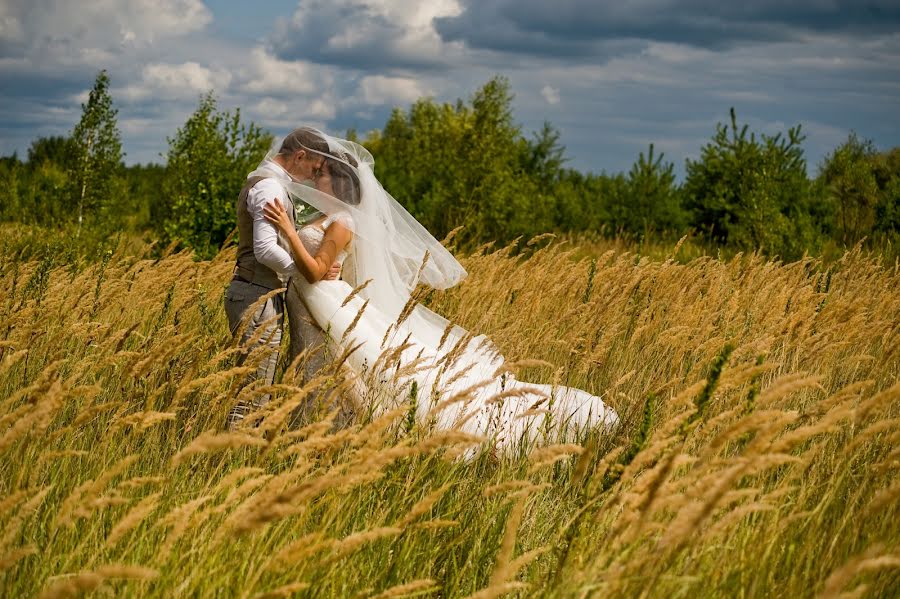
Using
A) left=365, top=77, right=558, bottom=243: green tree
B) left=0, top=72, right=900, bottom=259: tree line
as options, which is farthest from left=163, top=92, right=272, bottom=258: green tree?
left=365, top=77, right=558, bottom=243: green tree

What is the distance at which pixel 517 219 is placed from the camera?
14.4 meters

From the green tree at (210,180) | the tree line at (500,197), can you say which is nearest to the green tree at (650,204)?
the tree line at (500,197)

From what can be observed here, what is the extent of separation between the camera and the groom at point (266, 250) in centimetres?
455

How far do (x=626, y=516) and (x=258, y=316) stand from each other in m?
2.95

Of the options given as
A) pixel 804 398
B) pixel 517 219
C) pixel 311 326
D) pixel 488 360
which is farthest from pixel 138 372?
pixel 517 219

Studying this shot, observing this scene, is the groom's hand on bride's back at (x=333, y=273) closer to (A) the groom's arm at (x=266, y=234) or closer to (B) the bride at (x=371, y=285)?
(B) the bride at (x=371, y=285)

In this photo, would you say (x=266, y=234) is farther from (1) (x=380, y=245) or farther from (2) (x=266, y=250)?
(1) (x=380, y=245)

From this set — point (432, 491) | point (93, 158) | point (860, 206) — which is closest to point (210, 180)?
point (93, 158)

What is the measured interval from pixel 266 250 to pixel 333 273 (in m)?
0.59

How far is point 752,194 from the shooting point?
40.3ft

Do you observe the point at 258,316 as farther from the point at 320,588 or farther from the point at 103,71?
the point at 103,71

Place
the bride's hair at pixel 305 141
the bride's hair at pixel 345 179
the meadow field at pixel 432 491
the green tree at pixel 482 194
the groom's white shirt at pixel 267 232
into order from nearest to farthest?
the meadow field at pixel 432 491, the groom's white shirt at pixel 267 232, the bride's hair at pixel 305 141, the bride's hair at pixel 345 179, the green tree at pixel 482 194

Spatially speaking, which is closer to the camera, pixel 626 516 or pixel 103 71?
pixel 626 516

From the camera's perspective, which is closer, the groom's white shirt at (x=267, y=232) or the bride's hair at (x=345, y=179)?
the groom's white shirt at (x=267, y=232)
